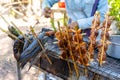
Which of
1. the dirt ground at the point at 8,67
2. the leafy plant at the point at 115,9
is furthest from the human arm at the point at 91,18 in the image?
the dirt ground at the point at 8,67

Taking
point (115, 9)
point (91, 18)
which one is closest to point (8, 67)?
point (115, 9)

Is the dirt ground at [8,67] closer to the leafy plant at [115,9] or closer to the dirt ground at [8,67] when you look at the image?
the dirt ground at [8,67]

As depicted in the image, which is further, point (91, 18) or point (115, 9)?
point (115, 9)

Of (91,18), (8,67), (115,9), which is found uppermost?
(91,18)

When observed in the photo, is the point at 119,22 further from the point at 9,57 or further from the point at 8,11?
the point at 8,11

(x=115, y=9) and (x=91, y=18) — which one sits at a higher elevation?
(x=91, y=18)

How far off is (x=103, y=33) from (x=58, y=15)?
5128 mm

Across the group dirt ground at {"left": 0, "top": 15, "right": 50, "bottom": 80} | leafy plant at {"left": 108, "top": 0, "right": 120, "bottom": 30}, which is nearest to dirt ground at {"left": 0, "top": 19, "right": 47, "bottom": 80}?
dirt ground at {"left": 0, "top": 15, "right": 50, "bottom": 80}

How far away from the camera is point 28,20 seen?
7.74 meters

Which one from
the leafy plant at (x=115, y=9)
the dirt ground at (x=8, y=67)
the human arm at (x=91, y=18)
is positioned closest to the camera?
the human arm at (x=91, y=18)

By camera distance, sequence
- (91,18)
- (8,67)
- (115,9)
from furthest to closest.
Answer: (8,67), (115,9), (91,18)

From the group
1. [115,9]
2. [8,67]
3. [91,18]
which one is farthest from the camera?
[8,67]

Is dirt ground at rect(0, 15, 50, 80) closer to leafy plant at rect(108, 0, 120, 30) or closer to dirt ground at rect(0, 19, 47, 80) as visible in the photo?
dirt ground at rect(0, 19, 47, 80)

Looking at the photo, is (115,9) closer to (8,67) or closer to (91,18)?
(91,18)
